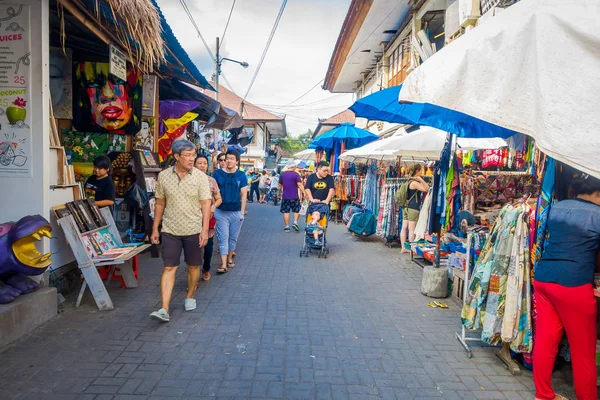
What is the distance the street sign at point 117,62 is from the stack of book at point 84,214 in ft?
6.16

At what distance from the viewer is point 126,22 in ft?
15.4

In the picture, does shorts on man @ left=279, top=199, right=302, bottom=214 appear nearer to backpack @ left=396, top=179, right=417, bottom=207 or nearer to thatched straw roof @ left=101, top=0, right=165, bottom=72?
backpack @ left=396, top=179, right=417, bottom=207

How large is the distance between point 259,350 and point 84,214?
291 cm

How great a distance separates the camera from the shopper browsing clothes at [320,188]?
8.27 metres

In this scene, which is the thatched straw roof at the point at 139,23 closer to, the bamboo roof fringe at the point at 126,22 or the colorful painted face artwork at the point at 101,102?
the bamboo roof fringe at the point at 126,22

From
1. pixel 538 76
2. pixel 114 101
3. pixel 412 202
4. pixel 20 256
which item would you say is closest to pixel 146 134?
pixel 114 101

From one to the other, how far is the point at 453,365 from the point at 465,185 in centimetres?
399

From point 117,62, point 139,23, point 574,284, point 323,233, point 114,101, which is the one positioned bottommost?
point 323,233

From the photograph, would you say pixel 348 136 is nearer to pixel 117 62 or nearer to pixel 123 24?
pixel 117 62

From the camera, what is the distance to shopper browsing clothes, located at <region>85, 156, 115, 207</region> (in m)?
5.79

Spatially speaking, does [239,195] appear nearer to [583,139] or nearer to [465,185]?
[465,185]

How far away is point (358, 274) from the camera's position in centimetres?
689

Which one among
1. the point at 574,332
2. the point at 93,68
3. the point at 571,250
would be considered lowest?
the point at 574,332

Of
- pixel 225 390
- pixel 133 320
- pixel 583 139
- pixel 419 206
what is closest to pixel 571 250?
pixel 583 139
